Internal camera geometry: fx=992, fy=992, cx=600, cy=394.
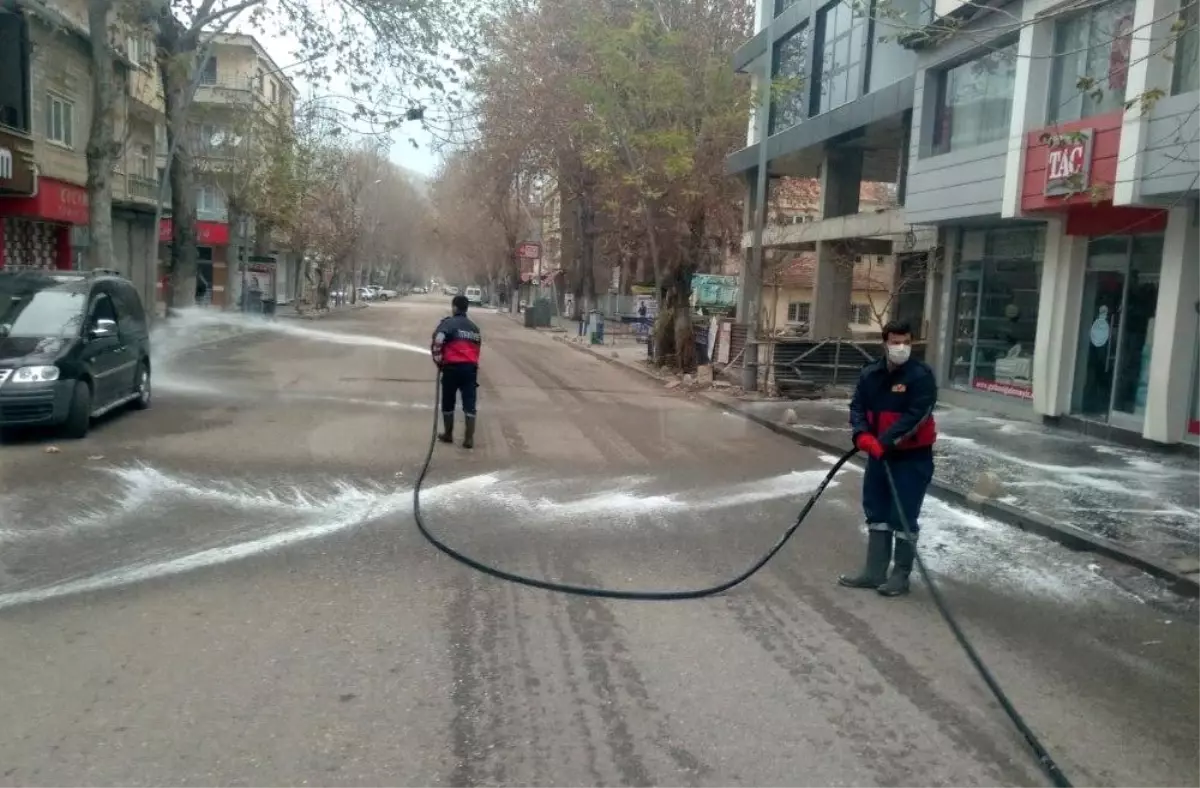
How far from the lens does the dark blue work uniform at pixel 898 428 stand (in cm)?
596

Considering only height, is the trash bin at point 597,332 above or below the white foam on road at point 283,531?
above

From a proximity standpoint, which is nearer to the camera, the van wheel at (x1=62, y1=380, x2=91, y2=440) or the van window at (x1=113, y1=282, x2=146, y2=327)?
the van wheel at (x1=62, y1=380, x2=91, y2=440)

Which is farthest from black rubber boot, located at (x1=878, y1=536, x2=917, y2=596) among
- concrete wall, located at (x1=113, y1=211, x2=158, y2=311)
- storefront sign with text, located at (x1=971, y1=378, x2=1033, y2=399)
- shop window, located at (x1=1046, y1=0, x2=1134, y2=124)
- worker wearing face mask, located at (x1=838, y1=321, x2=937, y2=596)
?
concrete wall, located at (x1=113, y1=211, x2=158, y2=311)

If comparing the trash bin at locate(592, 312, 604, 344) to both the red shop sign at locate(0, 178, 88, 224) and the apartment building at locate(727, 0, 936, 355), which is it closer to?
the apartment building at locate(727, 0, 936, 355)

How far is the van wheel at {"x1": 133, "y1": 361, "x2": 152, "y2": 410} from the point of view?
12.9 metres

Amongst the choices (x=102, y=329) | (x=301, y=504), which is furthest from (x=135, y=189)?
(x=301, y=504)

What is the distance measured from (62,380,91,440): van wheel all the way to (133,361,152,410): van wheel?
222 centimetres

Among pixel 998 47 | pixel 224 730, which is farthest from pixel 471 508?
pixel 998 47

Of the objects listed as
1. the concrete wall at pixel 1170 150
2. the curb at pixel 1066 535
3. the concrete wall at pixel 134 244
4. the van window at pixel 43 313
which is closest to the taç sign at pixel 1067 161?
the concrete wall at pixel 1170 150

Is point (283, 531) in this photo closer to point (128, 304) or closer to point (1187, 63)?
point (128, 304)

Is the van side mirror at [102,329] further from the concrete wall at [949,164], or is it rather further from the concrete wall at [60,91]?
the concrete wall at [60,91]

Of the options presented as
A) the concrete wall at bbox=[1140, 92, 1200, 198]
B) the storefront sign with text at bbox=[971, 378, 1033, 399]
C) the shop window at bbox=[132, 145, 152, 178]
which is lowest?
the storefront sign with text at bbox=[971, 378, 1033, 399]

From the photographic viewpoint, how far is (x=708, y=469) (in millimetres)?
10852

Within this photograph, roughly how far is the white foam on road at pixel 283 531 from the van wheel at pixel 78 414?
283 cm
